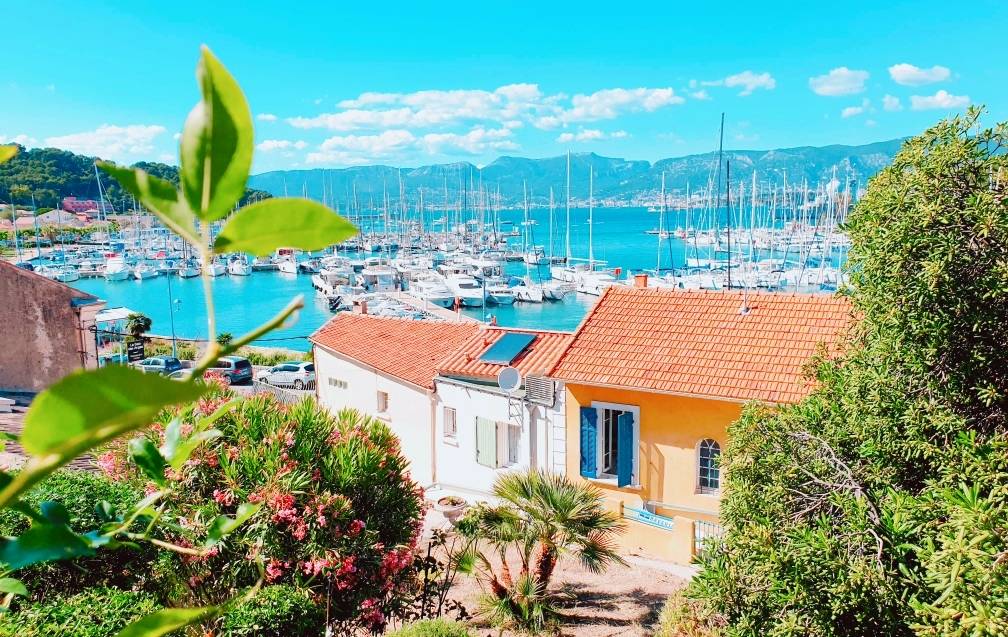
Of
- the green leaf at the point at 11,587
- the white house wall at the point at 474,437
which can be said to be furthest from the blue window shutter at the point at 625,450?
the green leaf at the point at 11,587

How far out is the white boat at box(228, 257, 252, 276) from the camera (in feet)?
263

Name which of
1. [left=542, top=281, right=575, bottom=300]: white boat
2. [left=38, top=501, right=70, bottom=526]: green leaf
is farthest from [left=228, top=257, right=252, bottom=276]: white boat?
[left=38, top=501, right=70, bottom=526]: green leaf

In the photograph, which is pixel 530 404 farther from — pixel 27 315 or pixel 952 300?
pixel 27 315

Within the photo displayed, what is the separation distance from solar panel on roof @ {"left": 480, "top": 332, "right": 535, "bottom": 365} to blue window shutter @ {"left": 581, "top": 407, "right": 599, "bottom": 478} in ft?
7.79

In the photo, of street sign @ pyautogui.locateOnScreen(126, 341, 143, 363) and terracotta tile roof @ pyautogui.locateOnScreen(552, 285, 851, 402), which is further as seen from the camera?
street sign @ pyautogui.locateOnScreen(126, 341, 143, 363)

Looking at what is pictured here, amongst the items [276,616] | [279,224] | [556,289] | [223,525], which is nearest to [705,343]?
[276,616]

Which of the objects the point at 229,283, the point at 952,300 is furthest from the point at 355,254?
the point at 952,300

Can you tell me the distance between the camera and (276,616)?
651 centimetres

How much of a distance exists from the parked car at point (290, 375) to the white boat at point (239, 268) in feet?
169

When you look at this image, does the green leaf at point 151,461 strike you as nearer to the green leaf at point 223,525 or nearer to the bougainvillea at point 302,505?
the green leaf at point 223,525

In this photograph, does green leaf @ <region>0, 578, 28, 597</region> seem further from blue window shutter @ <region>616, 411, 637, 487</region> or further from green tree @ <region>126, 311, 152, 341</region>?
green tree @ <region>126, 311, 152, 341</region>

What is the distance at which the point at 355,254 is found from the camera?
9381 cm

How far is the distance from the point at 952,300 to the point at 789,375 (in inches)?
304

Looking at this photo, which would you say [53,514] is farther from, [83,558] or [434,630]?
[83,558]
